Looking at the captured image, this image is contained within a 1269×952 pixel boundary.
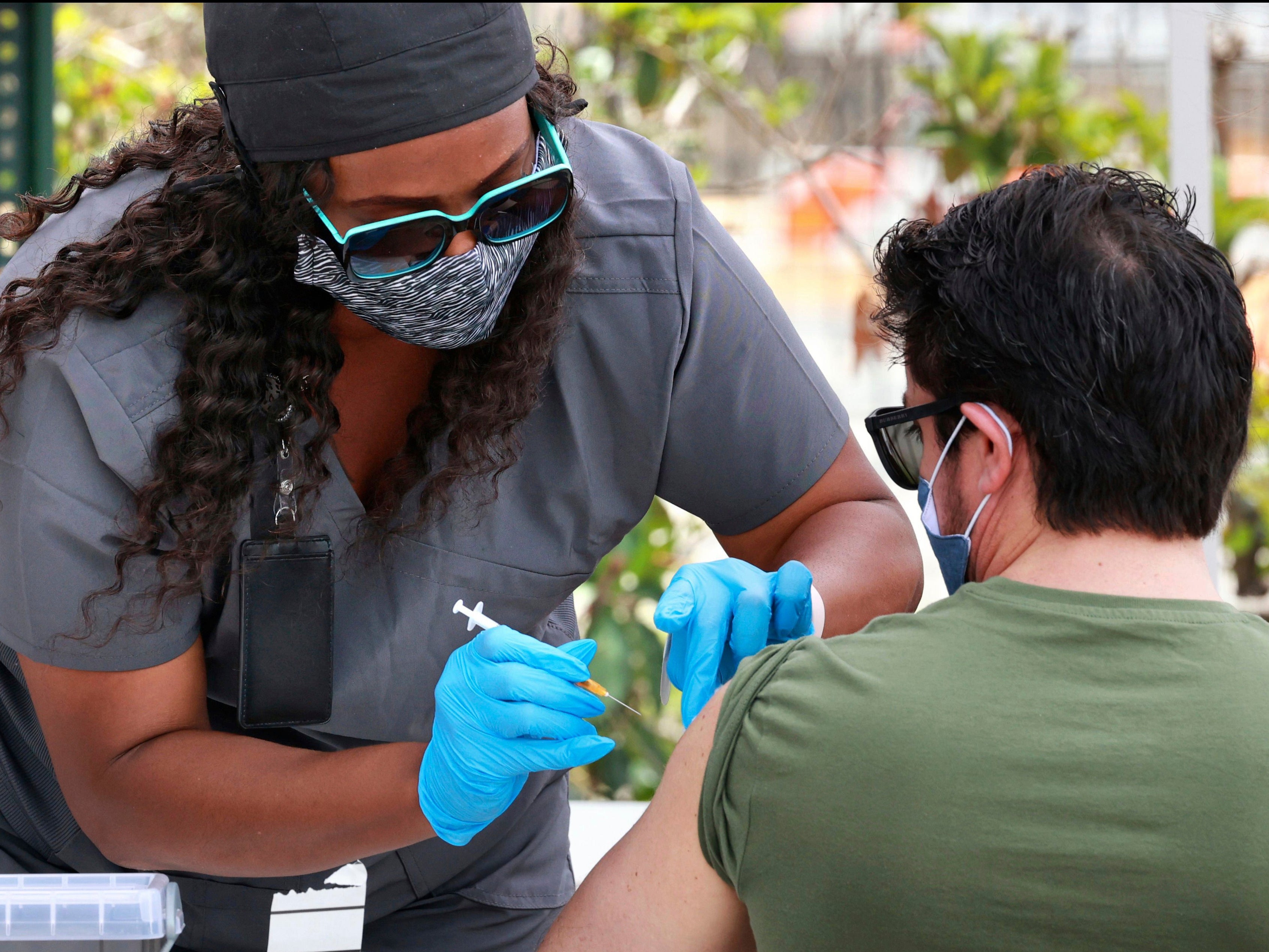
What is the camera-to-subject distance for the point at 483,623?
55.2 inches

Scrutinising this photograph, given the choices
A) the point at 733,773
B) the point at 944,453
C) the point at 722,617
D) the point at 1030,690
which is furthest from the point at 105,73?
the point at 1030,690

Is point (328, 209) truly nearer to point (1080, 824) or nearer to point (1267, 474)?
point (1080, 824)

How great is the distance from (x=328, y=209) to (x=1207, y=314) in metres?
0.90

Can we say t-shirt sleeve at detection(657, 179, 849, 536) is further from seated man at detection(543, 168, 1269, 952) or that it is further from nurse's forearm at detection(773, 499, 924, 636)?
seated man at detection(543, 168, 1269, 952)

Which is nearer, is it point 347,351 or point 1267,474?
point 347,351

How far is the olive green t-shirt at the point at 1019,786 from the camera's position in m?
0.97

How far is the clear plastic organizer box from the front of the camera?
3.65 feet

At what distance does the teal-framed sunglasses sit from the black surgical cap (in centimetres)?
8

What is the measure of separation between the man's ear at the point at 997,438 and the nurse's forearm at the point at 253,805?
707 mm

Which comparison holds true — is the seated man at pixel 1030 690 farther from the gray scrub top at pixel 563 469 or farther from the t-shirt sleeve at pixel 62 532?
the t-shirt sleeve at pixel 62 532

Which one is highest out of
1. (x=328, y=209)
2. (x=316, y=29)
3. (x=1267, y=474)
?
(x=316, y=29)

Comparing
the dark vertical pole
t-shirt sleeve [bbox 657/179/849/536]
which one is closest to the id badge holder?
t-shirt sleeve [bbox 657/179/849/536]

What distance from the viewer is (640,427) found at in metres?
1.55

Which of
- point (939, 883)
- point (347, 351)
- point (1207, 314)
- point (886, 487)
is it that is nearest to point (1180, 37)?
point (886, 487)
